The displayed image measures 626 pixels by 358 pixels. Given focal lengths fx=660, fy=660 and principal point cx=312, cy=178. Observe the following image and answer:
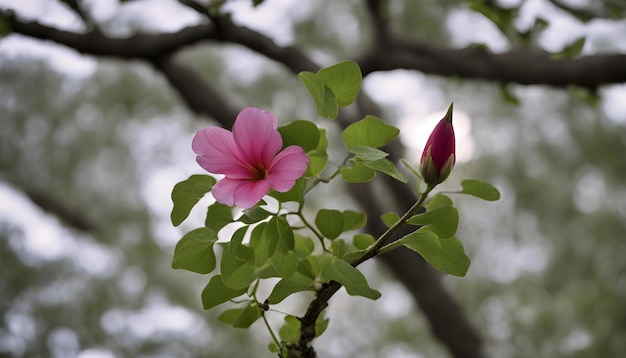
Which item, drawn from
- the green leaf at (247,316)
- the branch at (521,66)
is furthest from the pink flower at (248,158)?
the branch at (521,66)

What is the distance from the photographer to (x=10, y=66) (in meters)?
2.91

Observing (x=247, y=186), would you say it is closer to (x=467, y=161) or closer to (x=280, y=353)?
(x=280, y=353)

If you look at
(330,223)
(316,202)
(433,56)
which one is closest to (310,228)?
(330,223)

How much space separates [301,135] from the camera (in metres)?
0.41

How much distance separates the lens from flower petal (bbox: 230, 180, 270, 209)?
0.37 metres

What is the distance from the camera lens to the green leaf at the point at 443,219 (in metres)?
0.40

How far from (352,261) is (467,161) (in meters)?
2.88

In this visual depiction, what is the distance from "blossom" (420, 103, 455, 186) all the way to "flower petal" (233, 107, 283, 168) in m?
0.09

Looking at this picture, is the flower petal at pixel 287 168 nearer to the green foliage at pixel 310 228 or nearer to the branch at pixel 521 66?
the green foliage at pixel 310 228

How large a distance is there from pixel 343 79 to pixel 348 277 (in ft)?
0.42

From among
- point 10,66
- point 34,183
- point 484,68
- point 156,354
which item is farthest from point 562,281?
point 10,66

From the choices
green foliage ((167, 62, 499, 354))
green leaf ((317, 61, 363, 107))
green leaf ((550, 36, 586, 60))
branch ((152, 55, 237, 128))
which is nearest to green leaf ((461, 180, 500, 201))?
green foliage ((167, 62, 499, 354))

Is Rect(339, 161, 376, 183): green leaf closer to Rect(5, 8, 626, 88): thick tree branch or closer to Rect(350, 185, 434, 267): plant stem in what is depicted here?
Rect(350, 185, 434, 267): plant stem

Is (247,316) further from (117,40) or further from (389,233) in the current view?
(117,40)
